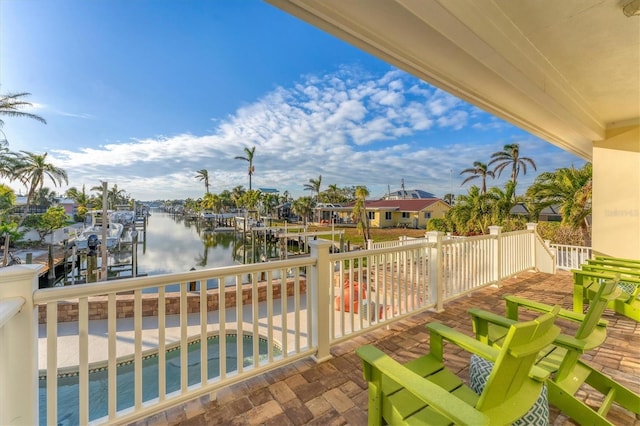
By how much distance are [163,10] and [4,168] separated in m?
14.4

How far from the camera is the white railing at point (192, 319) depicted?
1.33 meters

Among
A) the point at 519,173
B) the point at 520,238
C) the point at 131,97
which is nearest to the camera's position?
the point at 520,238

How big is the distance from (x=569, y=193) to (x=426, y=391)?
A: 11847mm

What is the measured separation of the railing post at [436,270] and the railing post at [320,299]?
171 cm

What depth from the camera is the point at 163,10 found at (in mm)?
5590

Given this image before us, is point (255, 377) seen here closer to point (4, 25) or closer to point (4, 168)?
point (4, 25)

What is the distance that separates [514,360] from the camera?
1151 mm

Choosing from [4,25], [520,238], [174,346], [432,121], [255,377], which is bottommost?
[174,346]

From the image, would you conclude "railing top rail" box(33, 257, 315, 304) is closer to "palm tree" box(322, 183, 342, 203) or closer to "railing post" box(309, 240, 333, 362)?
"railing post" box(309, 240, 333, 362)

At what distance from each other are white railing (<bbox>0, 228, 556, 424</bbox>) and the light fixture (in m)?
2.41

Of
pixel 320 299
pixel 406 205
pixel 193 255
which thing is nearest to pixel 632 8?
pixel 320 299

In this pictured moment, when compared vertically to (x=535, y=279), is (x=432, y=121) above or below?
above

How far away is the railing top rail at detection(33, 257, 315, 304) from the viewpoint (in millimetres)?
1386

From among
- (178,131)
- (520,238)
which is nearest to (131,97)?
(178,131)
